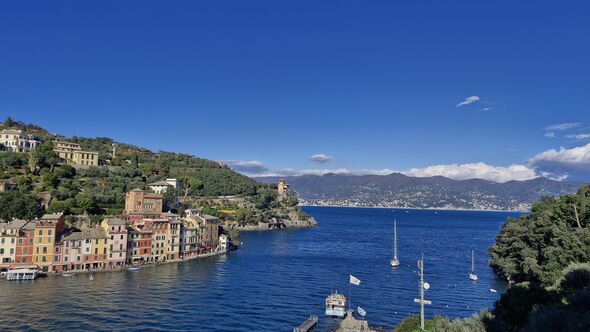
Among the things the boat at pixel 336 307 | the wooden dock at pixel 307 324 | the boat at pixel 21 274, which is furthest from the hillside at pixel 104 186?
the wooden dock at pixel 307 324

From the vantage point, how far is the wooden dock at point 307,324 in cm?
4334

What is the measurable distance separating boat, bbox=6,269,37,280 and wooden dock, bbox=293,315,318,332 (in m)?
42.8

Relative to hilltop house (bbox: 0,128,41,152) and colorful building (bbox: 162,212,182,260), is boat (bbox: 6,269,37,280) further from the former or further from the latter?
hilltop house (bbox: 0,128,41,152)

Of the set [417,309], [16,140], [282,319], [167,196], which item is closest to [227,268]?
[282,319]

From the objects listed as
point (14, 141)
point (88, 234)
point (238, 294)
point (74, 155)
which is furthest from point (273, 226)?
point (238, 294)

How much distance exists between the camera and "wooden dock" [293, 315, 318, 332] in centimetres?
4334

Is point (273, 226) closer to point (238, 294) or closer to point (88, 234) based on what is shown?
point (88, 234)

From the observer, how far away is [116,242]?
74625mm

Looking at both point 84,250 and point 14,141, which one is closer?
point 84,250

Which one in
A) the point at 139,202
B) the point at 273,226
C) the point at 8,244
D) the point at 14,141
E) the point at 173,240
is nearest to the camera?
the point at 8,244

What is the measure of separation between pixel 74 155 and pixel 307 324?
364 ft

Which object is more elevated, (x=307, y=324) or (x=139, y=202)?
(x=139, y=202)

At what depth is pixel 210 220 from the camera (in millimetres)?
98812

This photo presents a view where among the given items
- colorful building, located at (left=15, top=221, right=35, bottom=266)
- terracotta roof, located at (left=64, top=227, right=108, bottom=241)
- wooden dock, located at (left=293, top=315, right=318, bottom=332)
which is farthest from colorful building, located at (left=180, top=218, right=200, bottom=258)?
wooden dock, located at (left=293, top=315, right=318, bottom=332)
